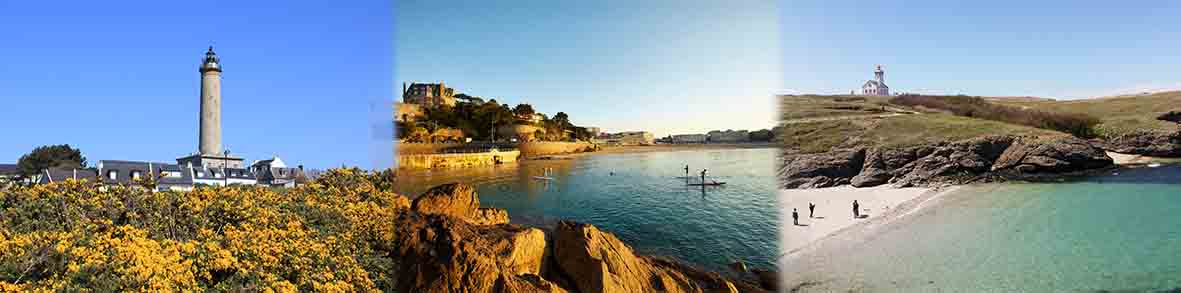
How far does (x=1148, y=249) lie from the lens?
19.2 feet

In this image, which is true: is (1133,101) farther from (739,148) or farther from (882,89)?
(739,148)

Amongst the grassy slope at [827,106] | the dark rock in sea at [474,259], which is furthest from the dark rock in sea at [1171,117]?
the dark rock in sea at [474,259]

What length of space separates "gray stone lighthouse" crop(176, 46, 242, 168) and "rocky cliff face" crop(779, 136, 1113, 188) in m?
32.7

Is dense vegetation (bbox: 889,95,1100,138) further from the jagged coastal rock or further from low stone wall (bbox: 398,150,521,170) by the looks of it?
the jagged coastal rock

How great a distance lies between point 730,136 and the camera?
3.39 meters

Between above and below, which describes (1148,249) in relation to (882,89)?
below

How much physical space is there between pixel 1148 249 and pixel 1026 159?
61.6 inches

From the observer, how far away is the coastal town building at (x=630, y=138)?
3.78 meters

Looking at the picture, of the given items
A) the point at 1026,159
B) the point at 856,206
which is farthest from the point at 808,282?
the point at 1026,159

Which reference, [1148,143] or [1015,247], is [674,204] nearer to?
[1015,247]

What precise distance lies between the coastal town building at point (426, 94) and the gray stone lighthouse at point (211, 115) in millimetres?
32166

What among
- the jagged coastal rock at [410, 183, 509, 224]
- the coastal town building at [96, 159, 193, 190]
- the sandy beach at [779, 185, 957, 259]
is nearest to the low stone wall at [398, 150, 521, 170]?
the jagged coastal rock at [410, 183, 509, 224]

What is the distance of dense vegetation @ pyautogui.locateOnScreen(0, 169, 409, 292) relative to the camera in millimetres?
3975

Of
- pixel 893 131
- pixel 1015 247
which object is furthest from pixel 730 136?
pixel 893 131
